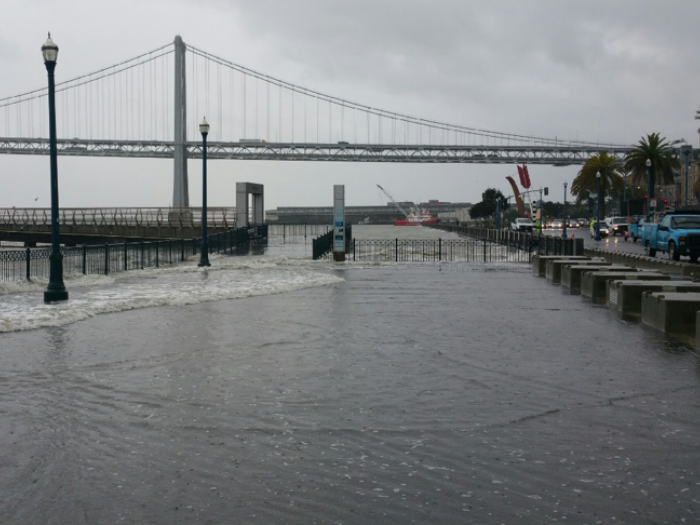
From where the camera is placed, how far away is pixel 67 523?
17.3 ft

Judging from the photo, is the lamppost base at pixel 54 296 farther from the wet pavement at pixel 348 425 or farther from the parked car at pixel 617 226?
the parked car at pixel 617 226

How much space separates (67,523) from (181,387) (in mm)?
4246

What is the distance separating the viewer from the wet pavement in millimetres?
5648

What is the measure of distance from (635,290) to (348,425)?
11288 millimetres

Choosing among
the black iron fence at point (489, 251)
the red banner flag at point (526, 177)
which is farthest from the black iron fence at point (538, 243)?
the red banner flag at point (526, 177)

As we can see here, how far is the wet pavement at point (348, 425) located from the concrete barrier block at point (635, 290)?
2.71m

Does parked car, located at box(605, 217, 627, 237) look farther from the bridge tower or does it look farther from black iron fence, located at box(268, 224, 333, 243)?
the bridge tower

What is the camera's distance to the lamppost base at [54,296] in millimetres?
18553

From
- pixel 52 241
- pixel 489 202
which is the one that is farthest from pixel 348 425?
pixel 489 202

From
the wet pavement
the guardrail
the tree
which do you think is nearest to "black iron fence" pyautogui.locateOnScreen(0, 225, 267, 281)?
the wet pavement

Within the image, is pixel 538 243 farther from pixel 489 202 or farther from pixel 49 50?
pixel 489 202

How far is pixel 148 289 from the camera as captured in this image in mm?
22516

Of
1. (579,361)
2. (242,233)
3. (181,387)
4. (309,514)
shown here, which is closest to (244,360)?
(181,387)

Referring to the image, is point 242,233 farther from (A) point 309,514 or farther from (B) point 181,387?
(A) point 309,514
